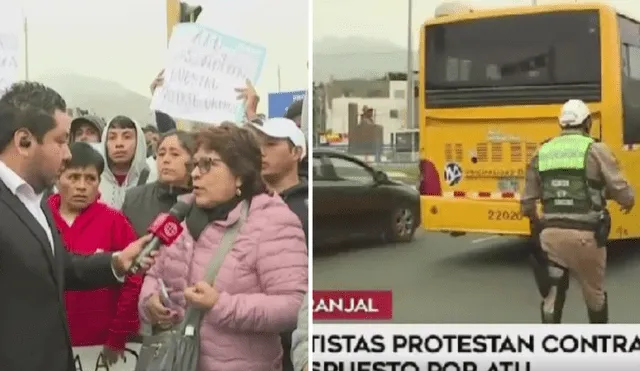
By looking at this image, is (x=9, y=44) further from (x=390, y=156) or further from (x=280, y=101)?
(x=390, y=156)

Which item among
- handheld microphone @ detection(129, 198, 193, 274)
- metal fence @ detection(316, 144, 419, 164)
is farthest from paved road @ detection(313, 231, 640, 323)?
handheld microphone @ detection(129, 198, 193, 274)

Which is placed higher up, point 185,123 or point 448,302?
point 185,123

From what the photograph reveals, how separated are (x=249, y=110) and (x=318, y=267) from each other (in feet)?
1.89

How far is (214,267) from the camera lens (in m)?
2.58

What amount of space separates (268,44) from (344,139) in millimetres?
406

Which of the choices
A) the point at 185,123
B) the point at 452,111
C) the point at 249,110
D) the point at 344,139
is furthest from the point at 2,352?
the point at 452,111

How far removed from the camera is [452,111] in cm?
259

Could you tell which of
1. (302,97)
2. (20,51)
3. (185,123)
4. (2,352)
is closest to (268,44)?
(302,97)

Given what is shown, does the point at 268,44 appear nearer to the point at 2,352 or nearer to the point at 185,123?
the point at 185,123

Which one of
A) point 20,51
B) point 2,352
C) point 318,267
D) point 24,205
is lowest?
point 2,352
